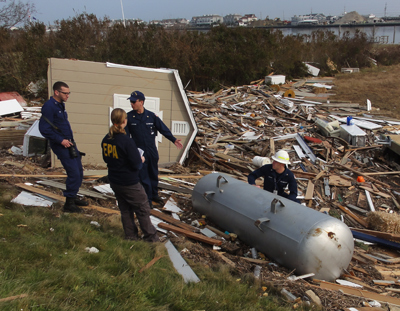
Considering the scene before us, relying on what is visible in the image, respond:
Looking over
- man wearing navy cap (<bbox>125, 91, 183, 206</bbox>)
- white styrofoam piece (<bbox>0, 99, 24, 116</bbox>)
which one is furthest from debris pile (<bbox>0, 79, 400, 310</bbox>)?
white styrofoam piece (<bbox>0, 99, 24, 116</bbox>)

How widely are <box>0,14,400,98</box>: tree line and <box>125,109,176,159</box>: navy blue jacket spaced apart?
41.5 feet

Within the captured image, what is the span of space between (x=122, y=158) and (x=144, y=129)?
6.16 feet

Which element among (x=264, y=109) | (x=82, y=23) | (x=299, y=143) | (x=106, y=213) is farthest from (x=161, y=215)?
(x=82, y=23)

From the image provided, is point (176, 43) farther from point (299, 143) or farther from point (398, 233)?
point (398, 233)

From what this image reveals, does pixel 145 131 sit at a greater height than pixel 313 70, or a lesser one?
lesser

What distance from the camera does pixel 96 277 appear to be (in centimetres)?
315

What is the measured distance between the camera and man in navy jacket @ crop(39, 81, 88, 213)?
16.8 ft

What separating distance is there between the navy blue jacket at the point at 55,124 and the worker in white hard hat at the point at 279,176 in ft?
10.1

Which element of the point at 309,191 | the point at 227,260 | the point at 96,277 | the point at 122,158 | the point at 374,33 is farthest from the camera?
the point at 374,33

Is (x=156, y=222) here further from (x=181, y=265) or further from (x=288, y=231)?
(x=288, y=231)

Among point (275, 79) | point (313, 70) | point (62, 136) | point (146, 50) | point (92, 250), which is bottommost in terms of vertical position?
point (92, 250)

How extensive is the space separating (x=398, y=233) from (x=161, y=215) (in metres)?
4.44

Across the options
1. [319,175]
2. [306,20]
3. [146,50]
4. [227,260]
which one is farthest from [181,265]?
[306,20]

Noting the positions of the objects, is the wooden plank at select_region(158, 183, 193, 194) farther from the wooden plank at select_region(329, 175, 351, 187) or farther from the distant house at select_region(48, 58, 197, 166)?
the wooden plank at select_region(329, 175, 351, 187)
